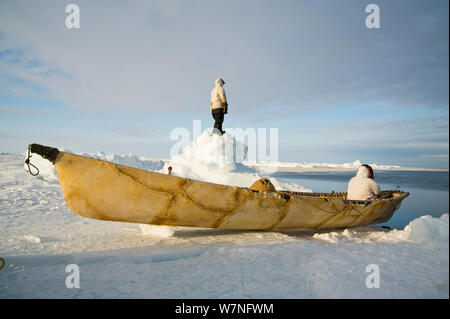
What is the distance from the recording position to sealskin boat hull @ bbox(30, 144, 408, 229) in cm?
265

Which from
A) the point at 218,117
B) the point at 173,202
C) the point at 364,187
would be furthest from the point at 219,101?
the point at 173,202

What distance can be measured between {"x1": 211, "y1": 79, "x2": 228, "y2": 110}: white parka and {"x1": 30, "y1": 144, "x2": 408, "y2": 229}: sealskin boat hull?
20.9ft

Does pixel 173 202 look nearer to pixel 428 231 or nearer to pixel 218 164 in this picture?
pixel 428 231

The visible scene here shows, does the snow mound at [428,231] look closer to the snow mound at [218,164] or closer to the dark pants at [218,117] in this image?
the snow mound at [218,164]

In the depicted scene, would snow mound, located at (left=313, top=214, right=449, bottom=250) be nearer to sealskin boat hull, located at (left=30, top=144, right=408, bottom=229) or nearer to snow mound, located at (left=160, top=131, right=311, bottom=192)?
sealskin boat hull, located at (left=30, top=144, right=408, bottom=229)

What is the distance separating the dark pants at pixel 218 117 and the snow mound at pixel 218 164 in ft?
1.27

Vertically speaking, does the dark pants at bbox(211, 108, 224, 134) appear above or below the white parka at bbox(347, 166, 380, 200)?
above

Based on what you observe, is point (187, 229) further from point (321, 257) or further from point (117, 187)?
point (321, 257)

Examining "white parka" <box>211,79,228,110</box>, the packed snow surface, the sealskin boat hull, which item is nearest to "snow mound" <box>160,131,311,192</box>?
"white parka" <box>211,79,228,110</box>

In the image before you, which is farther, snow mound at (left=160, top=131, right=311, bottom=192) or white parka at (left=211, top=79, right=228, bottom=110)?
snow mound at (left=160, top=131, right=311, bottom=192)

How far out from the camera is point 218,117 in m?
9.59

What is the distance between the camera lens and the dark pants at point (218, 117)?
30.8ft

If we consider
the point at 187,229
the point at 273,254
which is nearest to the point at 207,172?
the point at 187,229

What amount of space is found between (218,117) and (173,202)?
22.9 ft
